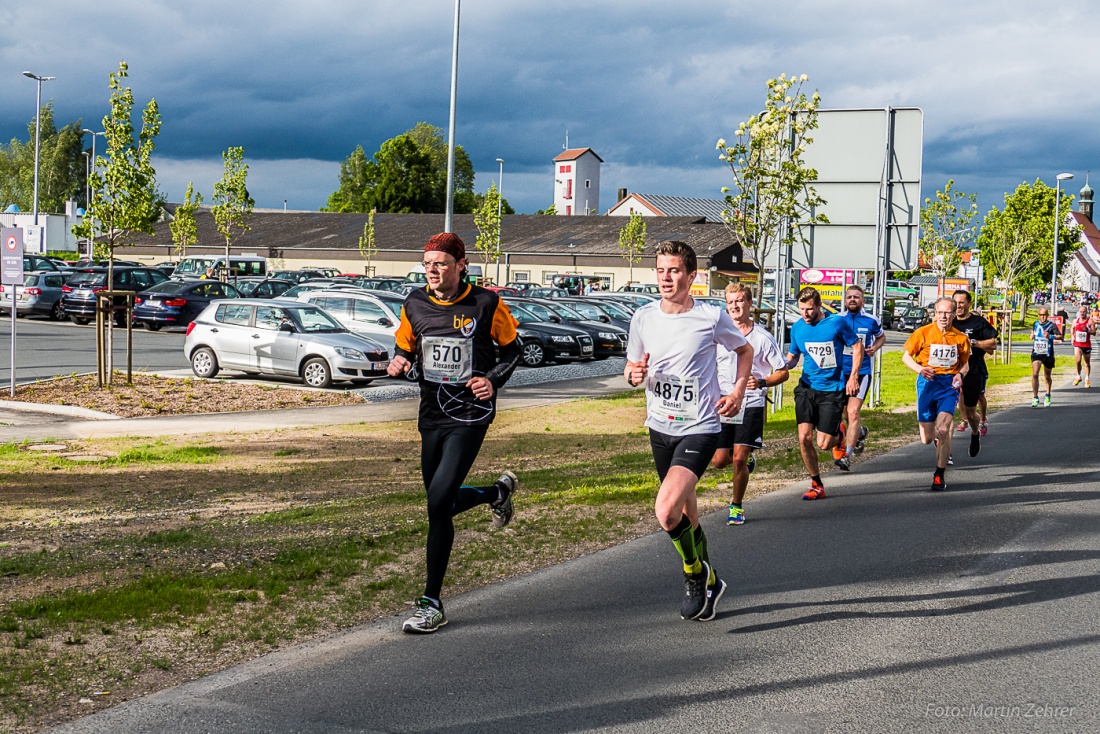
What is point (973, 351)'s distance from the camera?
43.7 feet

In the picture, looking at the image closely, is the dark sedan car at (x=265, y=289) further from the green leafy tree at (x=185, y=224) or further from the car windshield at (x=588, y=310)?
the green leafy tree at (x=185, y=224)

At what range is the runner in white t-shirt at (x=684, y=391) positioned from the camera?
602cm

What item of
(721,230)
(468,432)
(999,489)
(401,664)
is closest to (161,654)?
(401,664)

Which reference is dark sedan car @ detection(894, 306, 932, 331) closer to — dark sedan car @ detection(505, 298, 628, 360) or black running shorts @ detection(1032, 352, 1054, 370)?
dark sedan car @ detection(505, 298, 628, 360)

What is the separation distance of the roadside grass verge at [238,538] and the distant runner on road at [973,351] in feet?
4.04

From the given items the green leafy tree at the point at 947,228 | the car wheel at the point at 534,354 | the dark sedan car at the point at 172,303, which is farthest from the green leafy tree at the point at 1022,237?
the dark sedan car at the point at 172,303

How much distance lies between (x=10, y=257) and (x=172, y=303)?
17.6 m

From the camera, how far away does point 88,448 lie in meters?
13.0

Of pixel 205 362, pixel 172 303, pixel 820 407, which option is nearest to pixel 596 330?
pixel 205 362

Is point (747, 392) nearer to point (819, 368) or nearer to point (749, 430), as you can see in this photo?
point (749, 430)

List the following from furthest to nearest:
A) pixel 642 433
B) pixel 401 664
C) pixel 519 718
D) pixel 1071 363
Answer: pixel 1071 363 → pixel 642 433 → pixel 401 664 → pixel 519 718

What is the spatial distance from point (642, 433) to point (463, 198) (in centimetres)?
10271

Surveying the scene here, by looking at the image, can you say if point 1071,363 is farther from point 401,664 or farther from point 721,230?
point 721,230

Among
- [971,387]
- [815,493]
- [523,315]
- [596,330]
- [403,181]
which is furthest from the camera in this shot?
[403,181]
